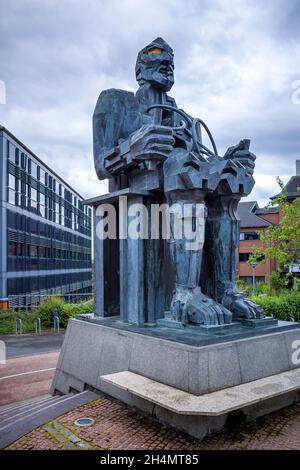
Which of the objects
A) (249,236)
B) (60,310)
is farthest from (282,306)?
(249,236)

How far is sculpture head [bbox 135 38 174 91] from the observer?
6188 millimetres

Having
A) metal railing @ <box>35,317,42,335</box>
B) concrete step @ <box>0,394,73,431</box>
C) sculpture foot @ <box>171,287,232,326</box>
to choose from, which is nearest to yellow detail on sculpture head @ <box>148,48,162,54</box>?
sculpture foot @ <box>171,287,232,326</box>

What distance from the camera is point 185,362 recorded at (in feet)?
13.7

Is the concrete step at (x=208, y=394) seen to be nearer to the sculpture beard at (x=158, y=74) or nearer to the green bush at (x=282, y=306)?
the sculpture beard at (x=158, y=74)

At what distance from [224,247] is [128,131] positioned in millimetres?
2357

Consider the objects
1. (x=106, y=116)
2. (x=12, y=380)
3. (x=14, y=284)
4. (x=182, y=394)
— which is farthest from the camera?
(x=14, y=284)

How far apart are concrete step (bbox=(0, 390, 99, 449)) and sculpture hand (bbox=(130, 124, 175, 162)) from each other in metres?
3.20

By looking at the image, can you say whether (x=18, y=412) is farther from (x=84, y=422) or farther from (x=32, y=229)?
(x=32, y=229)

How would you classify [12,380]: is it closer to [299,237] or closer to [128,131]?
[128,131]

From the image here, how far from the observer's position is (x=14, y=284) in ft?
91.3

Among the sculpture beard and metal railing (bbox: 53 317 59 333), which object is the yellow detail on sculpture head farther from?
metal railing (bbox: 53 317 59 333)

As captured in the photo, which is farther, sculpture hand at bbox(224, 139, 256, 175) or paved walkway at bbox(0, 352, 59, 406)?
paved walkway at bbox(0, 352, 59, 406)

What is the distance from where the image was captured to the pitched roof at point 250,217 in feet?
123

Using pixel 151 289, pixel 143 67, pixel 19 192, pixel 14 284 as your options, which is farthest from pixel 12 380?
pixel 19 192
